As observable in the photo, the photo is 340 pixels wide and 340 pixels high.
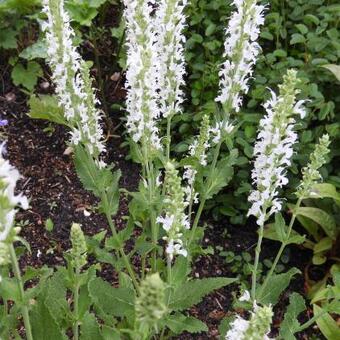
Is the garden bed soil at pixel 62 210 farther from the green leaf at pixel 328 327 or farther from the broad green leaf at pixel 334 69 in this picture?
the broad green leaf at pixel 334 69

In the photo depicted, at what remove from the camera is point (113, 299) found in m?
2.58

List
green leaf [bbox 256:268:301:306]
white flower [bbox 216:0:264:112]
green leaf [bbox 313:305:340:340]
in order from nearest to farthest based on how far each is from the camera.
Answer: white flower [bbox 216:0:264:112] < green leaf [bbox 256:268:301:306] < green leaf [bbox 313:305:340:340]

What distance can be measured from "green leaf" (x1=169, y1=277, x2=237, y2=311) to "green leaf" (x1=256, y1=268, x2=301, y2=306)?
43 cm

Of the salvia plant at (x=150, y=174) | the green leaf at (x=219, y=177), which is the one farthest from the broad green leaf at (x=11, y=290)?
the green leaf at (x=219, y=177)

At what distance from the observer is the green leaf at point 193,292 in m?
2.47

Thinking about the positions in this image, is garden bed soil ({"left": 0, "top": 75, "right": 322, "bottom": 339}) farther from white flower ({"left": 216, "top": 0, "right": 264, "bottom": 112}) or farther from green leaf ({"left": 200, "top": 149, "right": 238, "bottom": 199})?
white flower ({"left": 216, "top": 0, "right": 264, "bottom": 112})

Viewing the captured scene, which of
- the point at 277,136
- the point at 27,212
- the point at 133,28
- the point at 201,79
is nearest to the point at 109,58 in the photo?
the point at 201,79

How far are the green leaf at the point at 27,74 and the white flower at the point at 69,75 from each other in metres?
2.19

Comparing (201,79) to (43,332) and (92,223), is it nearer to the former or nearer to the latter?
(92,223)

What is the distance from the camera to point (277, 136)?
7.27 feet

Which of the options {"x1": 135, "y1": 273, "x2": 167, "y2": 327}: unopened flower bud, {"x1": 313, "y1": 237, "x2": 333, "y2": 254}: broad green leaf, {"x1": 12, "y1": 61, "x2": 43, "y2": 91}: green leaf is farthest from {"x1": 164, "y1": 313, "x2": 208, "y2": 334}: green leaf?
{"x1": 12, "y1": 61, "x2": 43, "y2": 91}: green leaf

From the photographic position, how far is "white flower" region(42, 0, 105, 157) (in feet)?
7.53

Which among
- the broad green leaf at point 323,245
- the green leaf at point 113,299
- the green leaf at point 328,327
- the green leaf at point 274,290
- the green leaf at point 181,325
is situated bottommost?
the green leaf at point 328,327

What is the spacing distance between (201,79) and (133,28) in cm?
174
